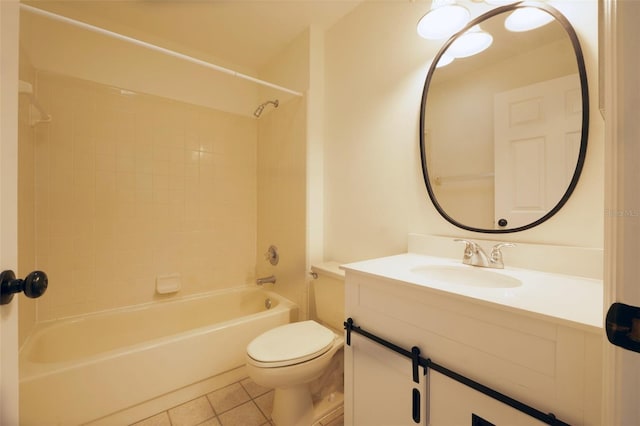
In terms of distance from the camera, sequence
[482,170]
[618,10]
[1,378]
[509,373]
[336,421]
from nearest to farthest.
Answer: [618,10]
[1,378]
[509,373]
[482,170]
[336,421]

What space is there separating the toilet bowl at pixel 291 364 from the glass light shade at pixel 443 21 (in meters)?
1.55

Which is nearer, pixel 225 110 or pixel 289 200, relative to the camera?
pixel 289 200

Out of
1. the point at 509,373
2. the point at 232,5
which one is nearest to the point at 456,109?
the point at 509,373

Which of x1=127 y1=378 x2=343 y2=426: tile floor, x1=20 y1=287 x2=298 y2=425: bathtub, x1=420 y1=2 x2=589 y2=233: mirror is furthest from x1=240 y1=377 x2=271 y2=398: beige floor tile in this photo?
x1=420 y1=2 x2=589 y2=233: mirror

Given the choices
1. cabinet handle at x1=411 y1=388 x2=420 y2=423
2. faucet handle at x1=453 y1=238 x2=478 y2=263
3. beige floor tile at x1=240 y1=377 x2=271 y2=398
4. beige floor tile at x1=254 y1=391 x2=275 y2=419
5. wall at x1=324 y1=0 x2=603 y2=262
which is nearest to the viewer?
cabinet handle at x1=411 y1=388 x2=420 y2=423

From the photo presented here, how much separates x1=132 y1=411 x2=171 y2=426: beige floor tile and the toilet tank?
967mm

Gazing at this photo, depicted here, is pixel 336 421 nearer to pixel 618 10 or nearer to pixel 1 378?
pixel 1 378

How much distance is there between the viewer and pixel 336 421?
1.34 m

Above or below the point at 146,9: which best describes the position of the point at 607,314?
below

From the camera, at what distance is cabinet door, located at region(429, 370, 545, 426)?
0.65 m

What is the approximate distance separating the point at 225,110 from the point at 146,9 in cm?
81

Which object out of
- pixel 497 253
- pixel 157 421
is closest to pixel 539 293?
pixel 497 253

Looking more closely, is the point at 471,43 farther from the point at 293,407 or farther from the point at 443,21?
the point at 293,407

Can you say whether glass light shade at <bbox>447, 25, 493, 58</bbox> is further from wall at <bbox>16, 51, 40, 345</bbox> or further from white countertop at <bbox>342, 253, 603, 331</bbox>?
wall at <bbox>16, 51, 40, 345</bbox>
